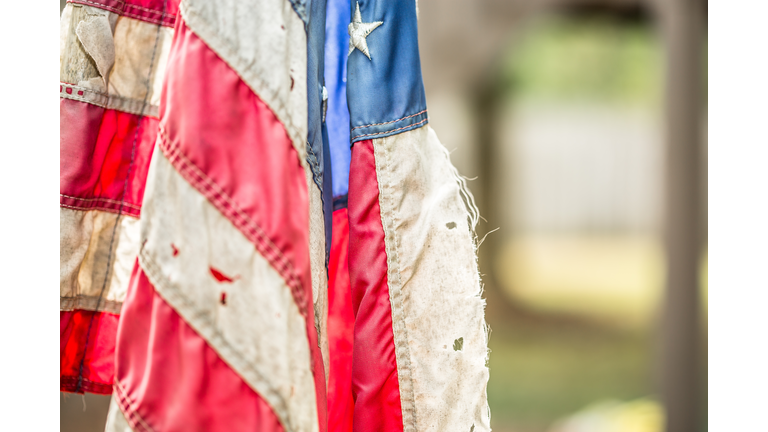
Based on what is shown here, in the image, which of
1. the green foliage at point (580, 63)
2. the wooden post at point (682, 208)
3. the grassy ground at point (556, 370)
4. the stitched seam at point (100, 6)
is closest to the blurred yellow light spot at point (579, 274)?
the grassy ground at point (556, 370)

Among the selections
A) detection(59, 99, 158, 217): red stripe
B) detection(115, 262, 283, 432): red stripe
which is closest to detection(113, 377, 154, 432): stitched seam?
detection(115, 262, 283, 432): red stripe

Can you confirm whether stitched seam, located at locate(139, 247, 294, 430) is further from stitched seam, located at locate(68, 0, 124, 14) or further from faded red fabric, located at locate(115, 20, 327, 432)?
stitched seam, located at locate(68, 0, 124, 14)

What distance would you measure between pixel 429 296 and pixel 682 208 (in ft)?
4.23

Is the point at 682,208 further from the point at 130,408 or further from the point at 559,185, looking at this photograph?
the point at 130,408

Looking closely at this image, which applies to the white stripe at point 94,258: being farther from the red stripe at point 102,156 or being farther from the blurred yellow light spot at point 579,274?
the blurred yellow light spot at point 579,274


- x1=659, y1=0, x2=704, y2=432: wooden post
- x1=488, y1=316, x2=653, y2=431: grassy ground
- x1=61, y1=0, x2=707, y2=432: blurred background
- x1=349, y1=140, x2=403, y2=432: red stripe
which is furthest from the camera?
x1=488, y1=316, x2=653, y2=431: grassy ground

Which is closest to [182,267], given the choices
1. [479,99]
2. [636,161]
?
[479,99]

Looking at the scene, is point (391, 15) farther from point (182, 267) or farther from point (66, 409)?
point (66, 409)

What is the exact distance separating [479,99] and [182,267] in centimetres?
229

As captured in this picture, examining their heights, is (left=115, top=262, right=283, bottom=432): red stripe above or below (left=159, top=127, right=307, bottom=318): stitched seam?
below

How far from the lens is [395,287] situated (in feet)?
1.29

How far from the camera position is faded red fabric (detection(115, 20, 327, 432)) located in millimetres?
280

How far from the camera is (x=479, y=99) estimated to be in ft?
7.86

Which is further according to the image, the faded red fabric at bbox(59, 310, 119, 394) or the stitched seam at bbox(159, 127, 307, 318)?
the faded red fabric at bbox(59, 310, 119, 394)
